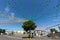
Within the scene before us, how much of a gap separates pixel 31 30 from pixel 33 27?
2.89m

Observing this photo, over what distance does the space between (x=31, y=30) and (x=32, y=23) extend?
3.66 m

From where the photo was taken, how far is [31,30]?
73.6 metres

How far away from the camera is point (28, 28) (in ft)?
236

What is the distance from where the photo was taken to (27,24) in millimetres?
72250

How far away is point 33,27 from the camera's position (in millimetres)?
71375

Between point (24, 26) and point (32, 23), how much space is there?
14.0 ft

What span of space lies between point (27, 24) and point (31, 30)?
12.3 ft

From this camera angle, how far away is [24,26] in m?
73.6

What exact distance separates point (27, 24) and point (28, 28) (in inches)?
77.0

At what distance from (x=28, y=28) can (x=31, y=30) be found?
2410 millimetres

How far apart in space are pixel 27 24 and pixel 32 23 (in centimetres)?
242
